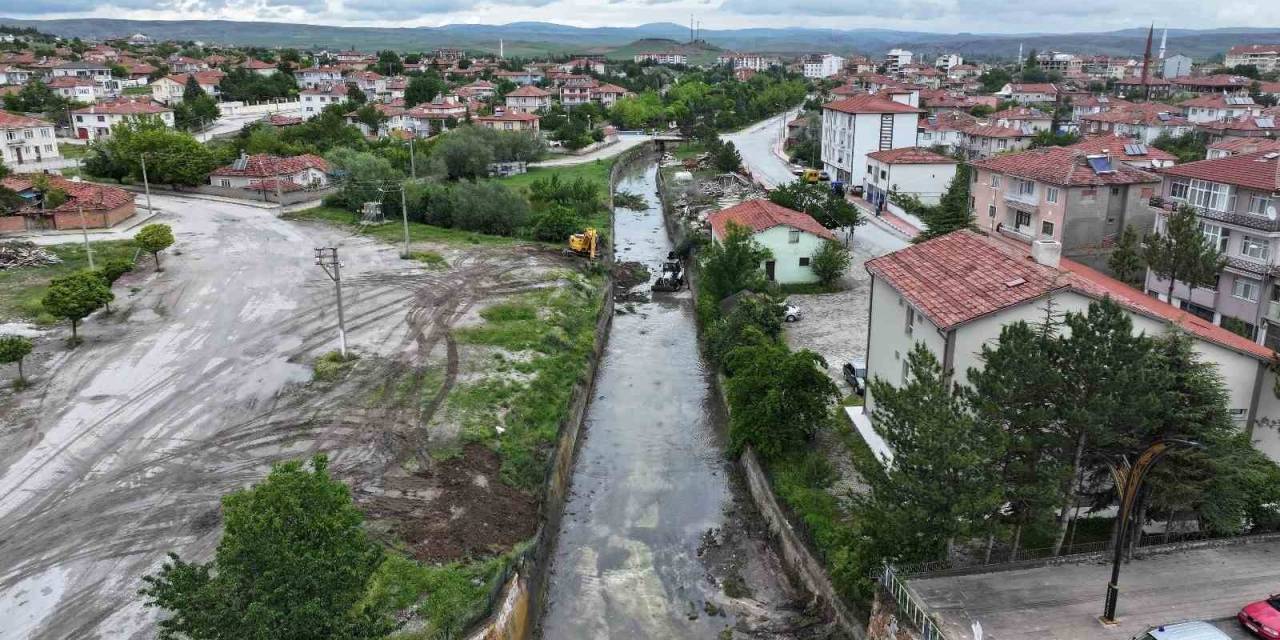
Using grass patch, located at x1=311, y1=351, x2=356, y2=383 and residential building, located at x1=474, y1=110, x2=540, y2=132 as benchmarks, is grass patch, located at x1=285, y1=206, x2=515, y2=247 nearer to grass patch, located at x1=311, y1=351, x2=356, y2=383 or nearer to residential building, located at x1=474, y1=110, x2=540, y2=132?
grass patch, located at x1=311, y1=351, x2=356, y2=383

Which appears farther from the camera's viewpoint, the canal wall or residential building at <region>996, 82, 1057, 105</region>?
residential building at <region>996, 82, 1057, 105</region>

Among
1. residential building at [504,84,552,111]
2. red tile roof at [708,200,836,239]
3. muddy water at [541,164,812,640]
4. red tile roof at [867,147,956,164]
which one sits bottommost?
muddy water at [541,164,812,640]

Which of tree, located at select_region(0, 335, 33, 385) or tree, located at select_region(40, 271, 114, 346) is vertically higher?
tree, located at select_region(40, 271, 114, 346)

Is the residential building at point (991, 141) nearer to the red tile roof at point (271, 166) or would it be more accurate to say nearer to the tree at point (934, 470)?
the red tile roof at point (271, 166)

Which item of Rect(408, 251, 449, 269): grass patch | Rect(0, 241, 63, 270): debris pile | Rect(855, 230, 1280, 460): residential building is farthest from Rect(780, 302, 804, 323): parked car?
Rect(0, 241, 63, 270): debris pile

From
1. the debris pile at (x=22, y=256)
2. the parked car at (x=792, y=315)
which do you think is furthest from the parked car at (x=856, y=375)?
the debris pile at (x=22, y=256)

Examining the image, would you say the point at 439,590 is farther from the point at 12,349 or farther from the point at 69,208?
the point at 69,208

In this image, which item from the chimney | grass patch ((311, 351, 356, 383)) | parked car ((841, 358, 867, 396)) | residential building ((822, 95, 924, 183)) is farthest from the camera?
residential building ((822, 95, 924, 183))

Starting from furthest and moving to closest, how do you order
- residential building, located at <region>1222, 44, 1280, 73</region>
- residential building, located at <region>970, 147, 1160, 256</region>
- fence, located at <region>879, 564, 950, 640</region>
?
residential building, located at <region>1222, 44, 1280, 73</region>
residential building, located at <region>970, 147, 1160, 256</region>
fence, located at <region>879, 564, 950, 640</region>
